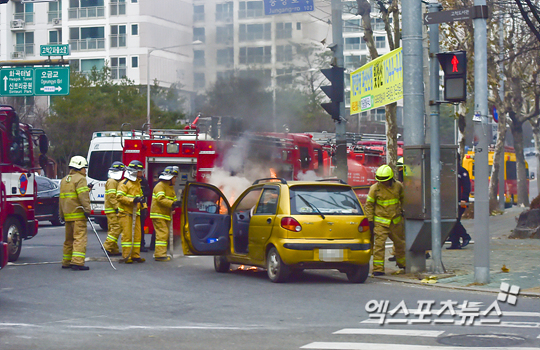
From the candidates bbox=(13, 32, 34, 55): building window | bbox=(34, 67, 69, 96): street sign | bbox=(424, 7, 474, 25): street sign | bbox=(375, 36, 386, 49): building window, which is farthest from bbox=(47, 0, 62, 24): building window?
bbox=(424, 7, 474, 25): street sign

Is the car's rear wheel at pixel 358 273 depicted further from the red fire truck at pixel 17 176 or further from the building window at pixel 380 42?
the building window at pixel 380 42

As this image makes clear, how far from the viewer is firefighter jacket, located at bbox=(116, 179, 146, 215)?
13.6 metres

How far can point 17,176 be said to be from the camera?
1372 cm

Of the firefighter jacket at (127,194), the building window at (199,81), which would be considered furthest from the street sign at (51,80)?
the firefighter jacket at (127,194)

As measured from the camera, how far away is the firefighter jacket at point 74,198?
1234cm

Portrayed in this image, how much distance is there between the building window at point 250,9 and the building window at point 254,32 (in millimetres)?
229

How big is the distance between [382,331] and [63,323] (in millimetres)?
3324

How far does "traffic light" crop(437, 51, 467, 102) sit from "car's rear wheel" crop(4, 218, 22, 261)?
8.02 meters

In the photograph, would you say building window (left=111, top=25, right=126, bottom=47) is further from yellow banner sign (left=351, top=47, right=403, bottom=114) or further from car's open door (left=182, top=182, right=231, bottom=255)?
car's open door (left=182, top=182, right=231, bottom=255)

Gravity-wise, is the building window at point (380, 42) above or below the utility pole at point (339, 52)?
above

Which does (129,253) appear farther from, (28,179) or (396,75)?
(396,75)

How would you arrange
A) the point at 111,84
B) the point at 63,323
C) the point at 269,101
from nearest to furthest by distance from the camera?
the point at 63,323
the point at 269,101
the point at 111,84

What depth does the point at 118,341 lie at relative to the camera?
692cm

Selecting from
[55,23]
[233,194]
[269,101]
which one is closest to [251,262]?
[233,194]
